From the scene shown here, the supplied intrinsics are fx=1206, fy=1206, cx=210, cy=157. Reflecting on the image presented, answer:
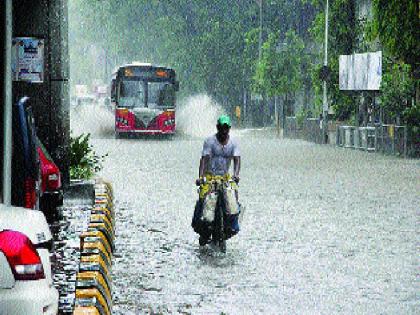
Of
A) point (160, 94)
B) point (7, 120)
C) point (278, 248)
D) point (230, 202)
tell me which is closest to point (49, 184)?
point (230, 202)

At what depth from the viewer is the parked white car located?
6.38 m

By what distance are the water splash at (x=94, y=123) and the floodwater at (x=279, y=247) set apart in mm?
27704

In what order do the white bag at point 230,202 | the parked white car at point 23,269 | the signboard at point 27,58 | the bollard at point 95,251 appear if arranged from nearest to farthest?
the parked white car at point 23,269 < the bollard at point 95,251 < the white bag at point 230,202 < the signboard at point 27,58

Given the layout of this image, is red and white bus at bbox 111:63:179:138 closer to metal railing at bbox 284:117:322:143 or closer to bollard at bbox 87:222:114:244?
metal railing at bbox 284:117:322:143

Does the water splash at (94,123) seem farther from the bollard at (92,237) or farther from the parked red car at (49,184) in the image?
the bollard at (92,237)

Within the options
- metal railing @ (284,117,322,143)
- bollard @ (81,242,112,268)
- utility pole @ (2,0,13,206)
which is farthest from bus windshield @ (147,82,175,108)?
utility pole @ (2,0,13,206)

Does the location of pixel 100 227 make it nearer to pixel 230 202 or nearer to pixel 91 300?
pixel 230 202

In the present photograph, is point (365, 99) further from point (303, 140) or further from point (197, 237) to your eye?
point (197, 237)

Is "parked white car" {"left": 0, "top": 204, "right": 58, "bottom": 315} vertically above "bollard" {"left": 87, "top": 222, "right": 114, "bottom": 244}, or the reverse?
"parked white car" {"left": 0, "top": 204, "right": 58, "bottom": 315}

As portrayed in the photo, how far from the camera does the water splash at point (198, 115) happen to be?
63.6 metres

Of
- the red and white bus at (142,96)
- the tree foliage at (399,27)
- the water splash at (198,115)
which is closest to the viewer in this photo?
the tree foliage at (399,27)

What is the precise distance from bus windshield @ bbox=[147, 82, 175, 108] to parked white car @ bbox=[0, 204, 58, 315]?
146 ft

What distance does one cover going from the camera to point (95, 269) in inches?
411

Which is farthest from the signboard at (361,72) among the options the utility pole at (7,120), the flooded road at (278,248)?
the utility pole at (7,120)
